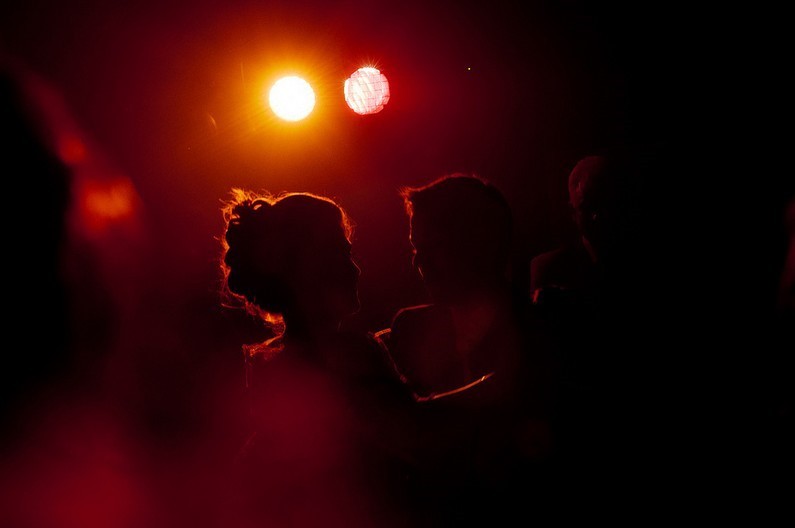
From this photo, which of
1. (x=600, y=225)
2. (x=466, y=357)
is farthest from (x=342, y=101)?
(x=466, y=357)

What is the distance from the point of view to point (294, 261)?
164 centimetres

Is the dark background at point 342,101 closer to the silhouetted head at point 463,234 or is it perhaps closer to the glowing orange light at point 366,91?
the glowing orange light at point 366,91

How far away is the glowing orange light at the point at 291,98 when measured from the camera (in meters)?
3.27

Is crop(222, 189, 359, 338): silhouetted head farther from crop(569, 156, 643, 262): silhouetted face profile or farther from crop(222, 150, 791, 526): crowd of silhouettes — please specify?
crop(569, 156, 643, 262): silhouetted face profile

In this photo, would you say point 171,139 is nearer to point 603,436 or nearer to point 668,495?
point 603,436

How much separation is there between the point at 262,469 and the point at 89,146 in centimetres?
245

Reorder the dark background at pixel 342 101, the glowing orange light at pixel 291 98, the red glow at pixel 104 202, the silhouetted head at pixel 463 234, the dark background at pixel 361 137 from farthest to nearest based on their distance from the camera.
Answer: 1. the glowing orange light at pixel 291 98
2. the dark background at pixel 342 101
3. the dark background at pixel 361 137
4. the red glow at pixel 104 202
5. the silhouetted head at pixel 463 234

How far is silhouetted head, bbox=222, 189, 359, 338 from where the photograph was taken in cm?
160

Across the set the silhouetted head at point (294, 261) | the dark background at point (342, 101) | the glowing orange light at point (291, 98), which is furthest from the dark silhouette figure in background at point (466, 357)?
the glowing orange light at point (291, 98)

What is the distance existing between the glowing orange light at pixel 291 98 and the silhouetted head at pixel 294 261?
6.06ft

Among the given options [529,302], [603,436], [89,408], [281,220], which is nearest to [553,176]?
[529,302]

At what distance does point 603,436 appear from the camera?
169 cm

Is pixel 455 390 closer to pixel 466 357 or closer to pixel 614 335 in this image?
pixel 466 357

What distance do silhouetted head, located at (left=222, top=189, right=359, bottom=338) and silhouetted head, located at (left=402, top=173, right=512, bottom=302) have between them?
426mm
